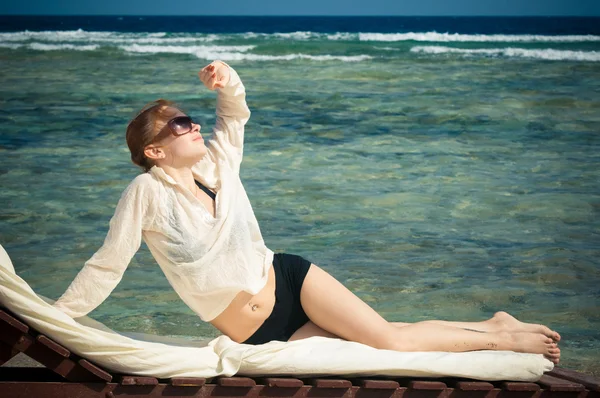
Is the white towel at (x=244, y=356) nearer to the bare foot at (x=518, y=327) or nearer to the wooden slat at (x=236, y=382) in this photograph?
the wooden slat at (x=236, y=382)

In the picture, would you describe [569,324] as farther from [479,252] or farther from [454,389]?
[454,389]

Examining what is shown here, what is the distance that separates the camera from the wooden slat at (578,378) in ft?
11.4

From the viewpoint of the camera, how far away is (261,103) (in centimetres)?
1978

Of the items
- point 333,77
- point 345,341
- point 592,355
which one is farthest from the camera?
point 333,77

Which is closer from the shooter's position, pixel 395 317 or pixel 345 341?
pixel 345 341

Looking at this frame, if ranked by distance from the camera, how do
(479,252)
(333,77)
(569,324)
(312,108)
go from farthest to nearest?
(333,77), (312,108), (479,252), (569,324)

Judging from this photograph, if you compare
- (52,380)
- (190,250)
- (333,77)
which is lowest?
(333,77)

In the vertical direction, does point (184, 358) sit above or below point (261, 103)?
above

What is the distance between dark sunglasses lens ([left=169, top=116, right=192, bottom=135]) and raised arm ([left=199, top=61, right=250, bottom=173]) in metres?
0.24

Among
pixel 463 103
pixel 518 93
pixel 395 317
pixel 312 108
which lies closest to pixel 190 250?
pixel 395 317

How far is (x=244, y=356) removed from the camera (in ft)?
11.1

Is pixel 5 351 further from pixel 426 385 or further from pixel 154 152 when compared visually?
pixel 426 385

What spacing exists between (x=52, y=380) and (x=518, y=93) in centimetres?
1909

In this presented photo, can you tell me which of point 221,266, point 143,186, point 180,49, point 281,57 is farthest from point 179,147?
point 180,49
